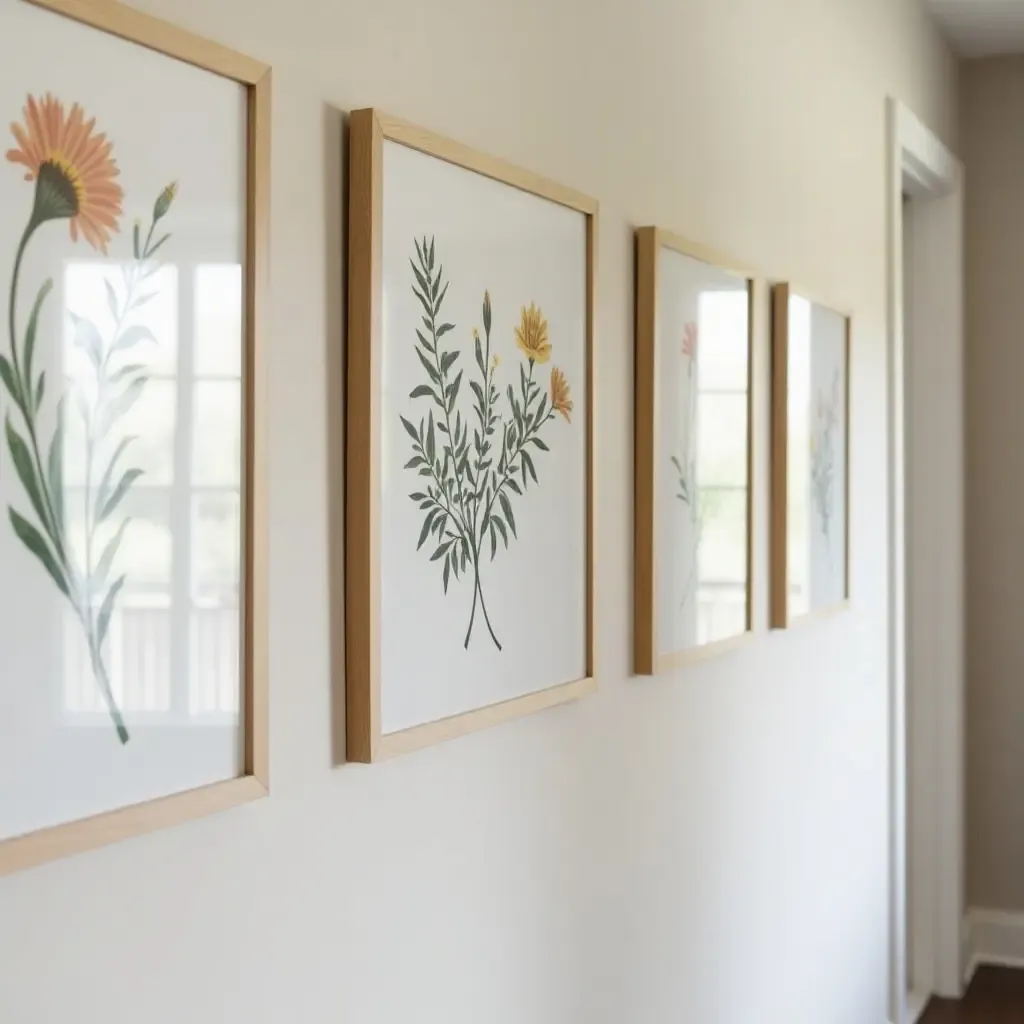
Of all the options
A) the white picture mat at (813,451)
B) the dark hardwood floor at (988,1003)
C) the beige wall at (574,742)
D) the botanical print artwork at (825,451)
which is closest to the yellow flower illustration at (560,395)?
the beige wall at (574,742)

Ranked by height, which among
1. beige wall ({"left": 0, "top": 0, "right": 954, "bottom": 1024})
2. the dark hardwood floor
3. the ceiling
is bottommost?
the dark hardwood floor

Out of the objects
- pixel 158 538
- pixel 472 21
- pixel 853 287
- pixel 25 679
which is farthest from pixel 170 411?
pixel 853 287

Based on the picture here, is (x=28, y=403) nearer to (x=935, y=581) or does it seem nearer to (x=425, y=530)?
(x=425, y=530)

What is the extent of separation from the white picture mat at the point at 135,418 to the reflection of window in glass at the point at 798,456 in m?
1.45

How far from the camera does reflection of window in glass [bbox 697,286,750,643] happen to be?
2014 millimetres

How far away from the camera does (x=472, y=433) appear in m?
1.37

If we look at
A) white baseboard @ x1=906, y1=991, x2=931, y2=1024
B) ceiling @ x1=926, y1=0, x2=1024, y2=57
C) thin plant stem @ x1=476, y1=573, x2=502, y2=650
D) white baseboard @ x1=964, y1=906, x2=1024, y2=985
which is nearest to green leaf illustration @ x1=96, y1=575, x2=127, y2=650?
thin plant stem @ x1=476, y1=573, x2=502, y2=650

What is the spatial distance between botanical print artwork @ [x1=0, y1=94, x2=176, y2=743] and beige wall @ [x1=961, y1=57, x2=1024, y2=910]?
3.36 m

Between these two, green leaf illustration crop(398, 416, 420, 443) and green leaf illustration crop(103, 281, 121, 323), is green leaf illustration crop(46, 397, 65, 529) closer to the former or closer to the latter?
green leaf illustration crop(103, 281, 121, 323)

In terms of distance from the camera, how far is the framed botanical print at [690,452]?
180 cm

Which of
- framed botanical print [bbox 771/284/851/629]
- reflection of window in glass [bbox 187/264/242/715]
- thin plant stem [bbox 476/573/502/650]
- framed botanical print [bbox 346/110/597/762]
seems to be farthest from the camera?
framed botanical print [bbox 771/284/851/629]

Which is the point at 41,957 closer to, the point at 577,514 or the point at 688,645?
the point at 577,514

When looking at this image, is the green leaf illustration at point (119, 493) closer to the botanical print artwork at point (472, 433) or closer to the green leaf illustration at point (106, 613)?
the green leaf illustration at point (106, 613)

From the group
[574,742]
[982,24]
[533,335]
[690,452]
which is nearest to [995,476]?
[982,24]
